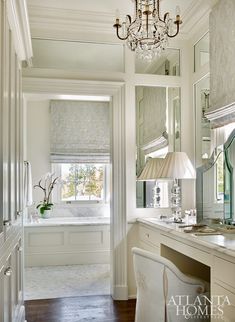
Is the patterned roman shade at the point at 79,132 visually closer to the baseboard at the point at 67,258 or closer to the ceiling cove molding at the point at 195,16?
the baseboard at the point at 67,258

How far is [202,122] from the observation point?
3727mm

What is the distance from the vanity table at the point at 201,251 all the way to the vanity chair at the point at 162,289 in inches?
6.9

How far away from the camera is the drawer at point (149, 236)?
322 centimetres

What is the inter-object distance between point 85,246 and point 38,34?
3.21 metres

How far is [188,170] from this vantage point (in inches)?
126

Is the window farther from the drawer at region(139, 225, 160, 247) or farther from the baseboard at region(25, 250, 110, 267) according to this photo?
the drawer at region(139, 225, 160, 247)

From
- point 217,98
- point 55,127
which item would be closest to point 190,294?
point 217,98

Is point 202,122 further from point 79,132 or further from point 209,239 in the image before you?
point 79,132

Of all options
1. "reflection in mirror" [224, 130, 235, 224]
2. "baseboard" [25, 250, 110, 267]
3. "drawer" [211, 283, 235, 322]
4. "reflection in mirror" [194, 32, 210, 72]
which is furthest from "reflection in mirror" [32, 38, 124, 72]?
"baseboard" [25, 250, 110, 267]

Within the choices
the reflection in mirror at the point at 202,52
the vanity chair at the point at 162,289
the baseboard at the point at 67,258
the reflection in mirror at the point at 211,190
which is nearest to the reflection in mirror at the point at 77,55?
the reflection in mirror at the point at 202,52

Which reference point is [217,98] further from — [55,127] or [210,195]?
[55,127]

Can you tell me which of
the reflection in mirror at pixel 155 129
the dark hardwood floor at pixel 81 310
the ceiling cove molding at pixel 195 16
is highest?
the ceiling cove molding at pixel 195 16

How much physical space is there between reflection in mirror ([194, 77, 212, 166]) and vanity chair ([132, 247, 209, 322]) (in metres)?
1.57

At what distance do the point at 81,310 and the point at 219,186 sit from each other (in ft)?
6.11
